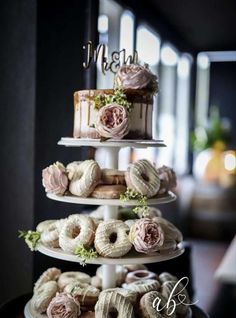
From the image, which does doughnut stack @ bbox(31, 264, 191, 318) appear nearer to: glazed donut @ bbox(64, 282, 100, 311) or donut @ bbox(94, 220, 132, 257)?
glazed donut @ bbox(64, 282, 100, 311)

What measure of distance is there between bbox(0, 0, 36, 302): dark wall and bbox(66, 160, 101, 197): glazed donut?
39 centimetres

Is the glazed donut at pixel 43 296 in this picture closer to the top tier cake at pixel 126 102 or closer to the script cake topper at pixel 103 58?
the top tier cake at pixel 126 102

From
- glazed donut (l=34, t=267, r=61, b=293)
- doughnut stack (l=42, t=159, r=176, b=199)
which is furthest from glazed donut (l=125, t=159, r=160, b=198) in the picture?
glazed donut (l=34, t=267, r=61, b=293)

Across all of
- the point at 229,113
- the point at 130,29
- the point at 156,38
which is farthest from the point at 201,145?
the point at 130,29

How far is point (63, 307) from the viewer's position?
1415mm

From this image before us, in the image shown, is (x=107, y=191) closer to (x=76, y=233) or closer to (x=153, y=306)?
(x=76, y=233)

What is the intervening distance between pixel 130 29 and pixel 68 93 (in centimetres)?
185

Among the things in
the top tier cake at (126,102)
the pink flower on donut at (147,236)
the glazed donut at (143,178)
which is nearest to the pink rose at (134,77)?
the top tier cake at (126,102)

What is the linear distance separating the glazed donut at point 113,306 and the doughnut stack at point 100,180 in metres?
0.30

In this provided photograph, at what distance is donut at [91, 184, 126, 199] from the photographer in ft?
4.77

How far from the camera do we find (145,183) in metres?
1.47

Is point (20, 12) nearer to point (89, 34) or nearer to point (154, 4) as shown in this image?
point (89, 34)

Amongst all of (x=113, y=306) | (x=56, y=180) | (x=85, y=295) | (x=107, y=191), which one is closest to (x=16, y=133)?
(x=56, y=180)

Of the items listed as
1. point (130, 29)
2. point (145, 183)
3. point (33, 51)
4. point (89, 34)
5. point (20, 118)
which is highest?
point (130, 29)
